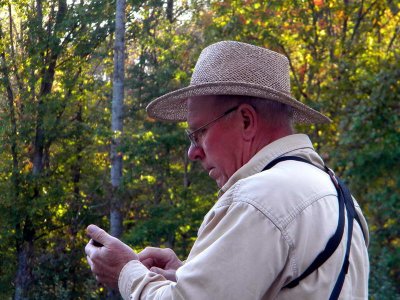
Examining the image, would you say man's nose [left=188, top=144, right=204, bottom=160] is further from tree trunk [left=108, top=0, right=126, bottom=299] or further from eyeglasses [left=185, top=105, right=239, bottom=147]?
tree trunk [left=108, top=0, right=126, bottom=299]

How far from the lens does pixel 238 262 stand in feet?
5.83

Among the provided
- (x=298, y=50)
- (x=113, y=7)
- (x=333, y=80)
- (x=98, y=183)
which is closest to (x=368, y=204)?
(x=333, y=80)

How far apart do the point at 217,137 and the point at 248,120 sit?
0.11m

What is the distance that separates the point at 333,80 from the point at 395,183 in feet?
12.7

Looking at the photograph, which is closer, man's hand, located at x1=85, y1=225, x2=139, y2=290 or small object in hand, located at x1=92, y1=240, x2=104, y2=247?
man's hand, located at x1=85, y1=225, x2=139, y2=290

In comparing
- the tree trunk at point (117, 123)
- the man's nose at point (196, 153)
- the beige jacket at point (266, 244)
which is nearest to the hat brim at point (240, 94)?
the man's nose at point (196, 153)

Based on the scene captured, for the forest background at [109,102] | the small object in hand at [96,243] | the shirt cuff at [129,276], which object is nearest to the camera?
the shirt cuff at [129,276]

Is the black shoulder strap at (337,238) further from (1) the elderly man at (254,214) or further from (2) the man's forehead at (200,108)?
(2) the man's forehead at (200,108)

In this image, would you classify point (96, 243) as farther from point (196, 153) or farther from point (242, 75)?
point (242, 75)

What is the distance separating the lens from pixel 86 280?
15.2 meters

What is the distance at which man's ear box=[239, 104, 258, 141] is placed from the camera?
7.22ft

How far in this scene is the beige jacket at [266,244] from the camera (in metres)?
1.78

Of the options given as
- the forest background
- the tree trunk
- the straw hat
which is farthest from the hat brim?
the tree trunk

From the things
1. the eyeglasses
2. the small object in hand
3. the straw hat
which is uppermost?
the straw hat
